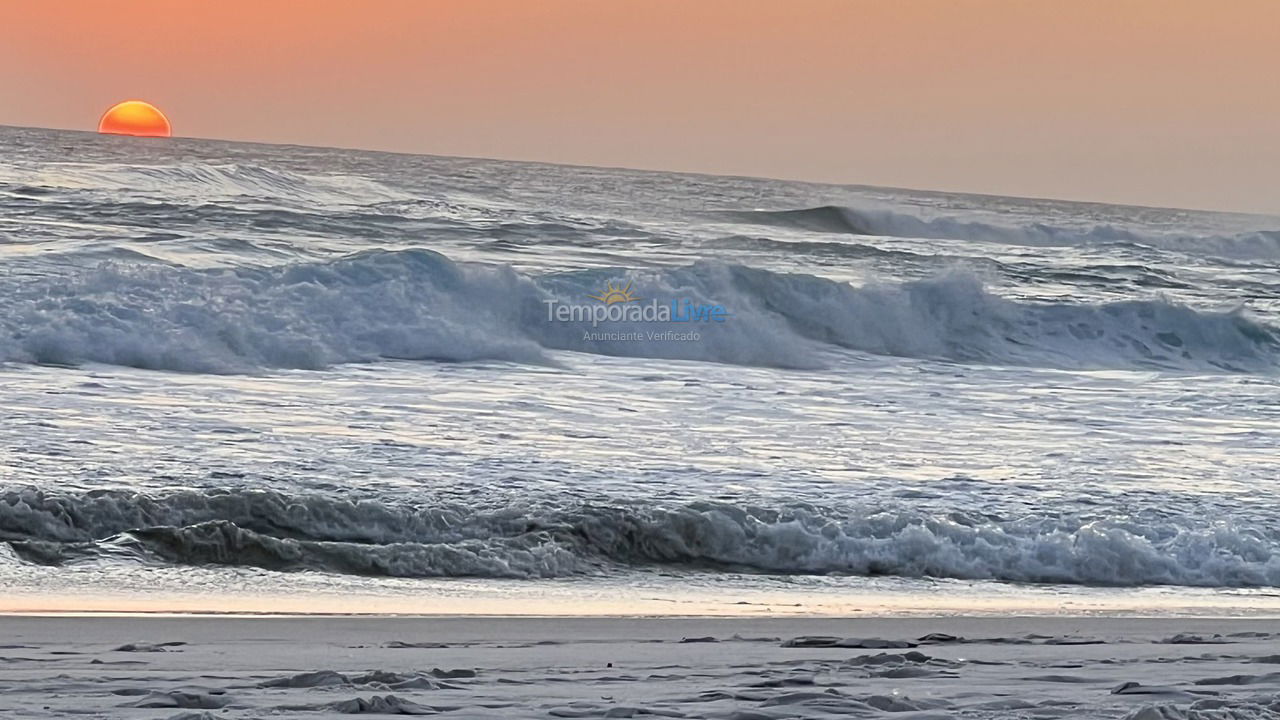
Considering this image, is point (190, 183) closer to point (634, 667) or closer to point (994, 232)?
point (994, 232)

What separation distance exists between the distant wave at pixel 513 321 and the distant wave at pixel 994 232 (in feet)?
41.8

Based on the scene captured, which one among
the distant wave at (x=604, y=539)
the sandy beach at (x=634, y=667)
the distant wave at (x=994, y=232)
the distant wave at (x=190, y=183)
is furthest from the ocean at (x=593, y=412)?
the distant wave at (x=994, y=232)

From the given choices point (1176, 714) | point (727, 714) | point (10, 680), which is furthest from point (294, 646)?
point (1176, 714)

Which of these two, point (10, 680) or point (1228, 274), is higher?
point (1228, 274)

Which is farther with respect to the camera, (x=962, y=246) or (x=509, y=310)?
(x=962, y=246)

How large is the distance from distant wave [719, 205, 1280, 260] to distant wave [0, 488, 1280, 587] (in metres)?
24.9

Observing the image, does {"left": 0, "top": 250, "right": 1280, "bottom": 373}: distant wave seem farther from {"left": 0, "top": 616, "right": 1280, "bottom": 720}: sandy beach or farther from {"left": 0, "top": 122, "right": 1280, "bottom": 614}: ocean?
{"left": 0, "top": 616, "right": 1280, "bottom": 720}: sandy beach

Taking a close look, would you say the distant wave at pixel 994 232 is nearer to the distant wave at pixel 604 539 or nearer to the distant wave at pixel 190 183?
the distant wave at pixel 190 183

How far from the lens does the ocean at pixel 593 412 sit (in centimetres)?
609

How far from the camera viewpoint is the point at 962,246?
93.9 feet

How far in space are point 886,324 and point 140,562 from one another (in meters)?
12.9

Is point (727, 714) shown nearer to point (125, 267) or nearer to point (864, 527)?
point (864, 527)

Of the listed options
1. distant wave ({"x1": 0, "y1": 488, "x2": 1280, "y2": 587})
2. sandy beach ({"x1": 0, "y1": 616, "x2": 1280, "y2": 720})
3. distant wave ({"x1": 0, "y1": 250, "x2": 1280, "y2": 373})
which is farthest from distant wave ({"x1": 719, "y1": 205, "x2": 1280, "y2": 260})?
sandy beach ({"x1": 0, "y1": 616, "x2": 1280, "y2": 720})

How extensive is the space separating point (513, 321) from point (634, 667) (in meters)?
11.3
